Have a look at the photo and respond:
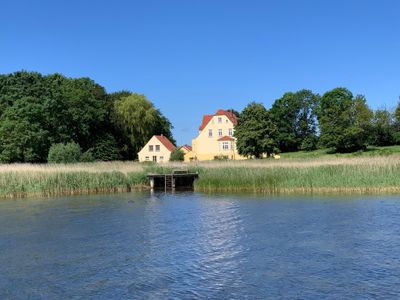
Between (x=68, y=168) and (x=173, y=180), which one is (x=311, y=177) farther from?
(x=68, y=168)

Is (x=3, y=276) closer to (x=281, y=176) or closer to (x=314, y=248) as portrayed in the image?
(x=314, y=248)

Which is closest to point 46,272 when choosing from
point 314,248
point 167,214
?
point 314,248

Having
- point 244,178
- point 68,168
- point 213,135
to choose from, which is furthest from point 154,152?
point 244,178

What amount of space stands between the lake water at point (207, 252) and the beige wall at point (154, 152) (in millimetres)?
50841

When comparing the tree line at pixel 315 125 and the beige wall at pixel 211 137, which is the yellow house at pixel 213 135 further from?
the tree line at pixel 315 125

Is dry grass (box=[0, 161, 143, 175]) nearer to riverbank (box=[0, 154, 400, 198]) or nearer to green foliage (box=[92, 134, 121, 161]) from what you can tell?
riverbank (box=[0, 154, 400, 198])

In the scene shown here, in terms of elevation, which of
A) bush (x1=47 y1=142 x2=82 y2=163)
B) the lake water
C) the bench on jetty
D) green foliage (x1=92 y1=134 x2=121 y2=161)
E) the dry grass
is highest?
green foliage (x1=92 y1=134 x2=121 y2=161)

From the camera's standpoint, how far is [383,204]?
2211cm

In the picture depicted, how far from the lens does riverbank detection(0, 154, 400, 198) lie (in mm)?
28312

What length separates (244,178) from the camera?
32406 mm

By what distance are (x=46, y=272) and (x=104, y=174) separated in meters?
23.5

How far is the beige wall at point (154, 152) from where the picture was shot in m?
74.6

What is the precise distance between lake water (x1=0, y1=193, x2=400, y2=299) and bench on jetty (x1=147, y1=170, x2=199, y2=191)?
48.9ft

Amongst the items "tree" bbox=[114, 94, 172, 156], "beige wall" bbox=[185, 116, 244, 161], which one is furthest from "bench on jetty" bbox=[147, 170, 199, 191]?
"beige wall" bbox=[185, 116, 244, 161]
